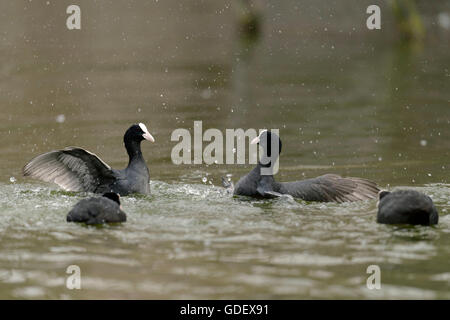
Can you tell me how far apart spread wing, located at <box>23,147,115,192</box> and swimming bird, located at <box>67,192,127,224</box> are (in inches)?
71.3

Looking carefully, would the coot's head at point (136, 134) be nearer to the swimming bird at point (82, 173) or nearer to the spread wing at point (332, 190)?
the swimming bird at point (82, 173)

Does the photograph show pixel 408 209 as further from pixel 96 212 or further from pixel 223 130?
pixel 223 130

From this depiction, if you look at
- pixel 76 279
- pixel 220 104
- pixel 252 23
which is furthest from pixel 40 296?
pixel 252 23

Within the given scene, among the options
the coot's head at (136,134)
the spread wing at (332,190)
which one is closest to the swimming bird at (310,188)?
the spread wing at (332,190)

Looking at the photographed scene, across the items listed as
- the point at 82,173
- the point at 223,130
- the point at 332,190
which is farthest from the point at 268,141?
the point at 223,130

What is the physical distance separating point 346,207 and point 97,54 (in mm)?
14366

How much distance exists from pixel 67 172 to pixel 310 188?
274 centimetres

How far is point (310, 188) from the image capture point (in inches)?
366

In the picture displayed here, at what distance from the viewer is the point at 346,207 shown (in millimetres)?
8883

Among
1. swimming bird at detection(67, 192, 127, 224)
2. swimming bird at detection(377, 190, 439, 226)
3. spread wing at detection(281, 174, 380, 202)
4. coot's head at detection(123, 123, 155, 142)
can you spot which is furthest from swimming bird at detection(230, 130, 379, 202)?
swimming bird at detection(67, 192, 127, 224)

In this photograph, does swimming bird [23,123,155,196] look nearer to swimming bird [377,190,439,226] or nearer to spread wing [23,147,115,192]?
spread wing [23,147,115,192]

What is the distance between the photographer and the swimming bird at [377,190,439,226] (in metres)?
7.58

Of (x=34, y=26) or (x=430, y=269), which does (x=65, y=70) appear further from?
(x=430, y=269)

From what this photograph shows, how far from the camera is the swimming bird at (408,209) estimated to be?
7582 mm
